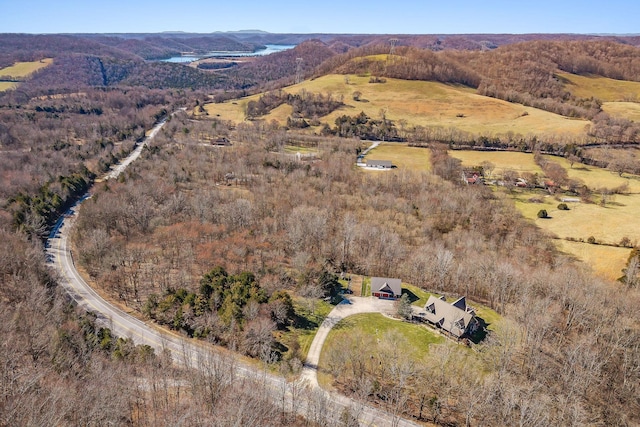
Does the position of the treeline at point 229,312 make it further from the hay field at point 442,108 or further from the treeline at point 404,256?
the hay field at point 442,108

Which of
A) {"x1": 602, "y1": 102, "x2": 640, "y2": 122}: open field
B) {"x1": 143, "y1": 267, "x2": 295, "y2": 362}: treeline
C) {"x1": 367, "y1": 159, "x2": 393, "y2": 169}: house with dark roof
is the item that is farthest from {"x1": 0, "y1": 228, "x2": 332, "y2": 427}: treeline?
{"x1": 602, "y1": 102, "x2": 640, "y2": 122}: open field

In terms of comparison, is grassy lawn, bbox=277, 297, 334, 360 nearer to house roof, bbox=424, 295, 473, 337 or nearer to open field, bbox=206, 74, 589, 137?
house roof, bbox=424, 295, 473, 337

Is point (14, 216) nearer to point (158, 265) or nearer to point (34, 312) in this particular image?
point (158, 265)

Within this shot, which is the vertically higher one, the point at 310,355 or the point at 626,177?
the point at 626,177

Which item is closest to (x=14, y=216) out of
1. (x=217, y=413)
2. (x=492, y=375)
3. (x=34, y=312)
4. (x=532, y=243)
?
(x=34, y=312)

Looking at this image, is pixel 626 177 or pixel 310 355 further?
pixel 626 177

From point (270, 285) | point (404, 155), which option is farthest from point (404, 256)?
point (404, 155)
